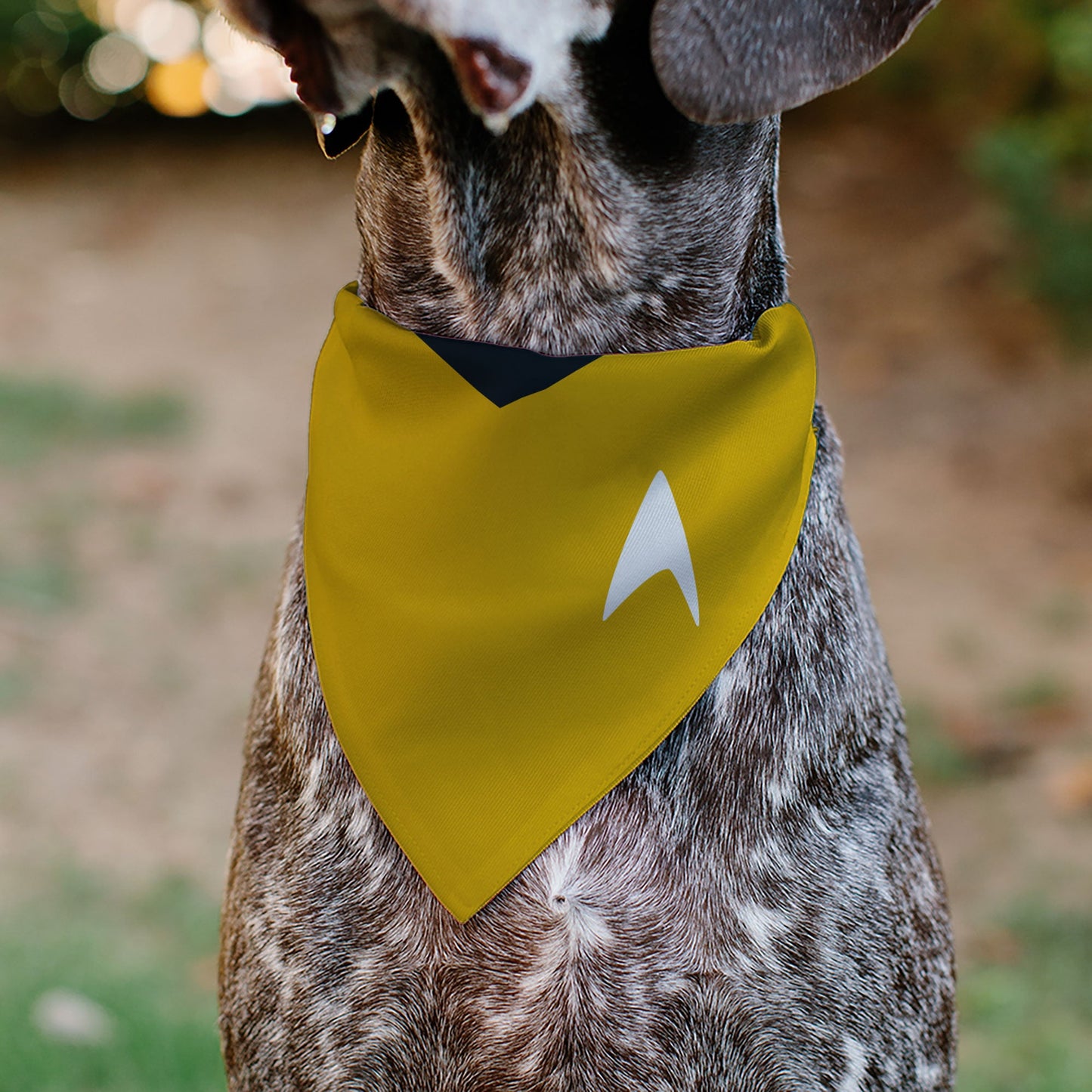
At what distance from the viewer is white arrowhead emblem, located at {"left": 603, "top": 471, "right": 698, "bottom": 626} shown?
7.05ft

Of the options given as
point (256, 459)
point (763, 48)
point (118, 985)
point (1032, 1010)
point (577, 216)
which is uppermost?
point (763, 48)

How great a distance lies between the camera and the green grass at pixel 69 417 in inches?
297

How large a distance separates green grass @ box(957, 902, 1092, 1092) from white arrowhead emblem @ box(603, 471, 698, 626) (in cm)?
231

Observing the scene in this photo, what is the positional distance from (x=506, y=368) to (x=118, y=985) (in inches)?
103

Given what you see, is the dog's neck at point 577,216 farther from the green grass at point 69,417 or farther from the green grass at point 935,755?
the green grass at point 69,417

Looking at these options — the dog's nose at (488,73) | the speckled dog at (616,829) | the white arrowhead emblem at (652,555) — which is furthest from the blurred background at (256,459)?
the dog's nose at (488,73)

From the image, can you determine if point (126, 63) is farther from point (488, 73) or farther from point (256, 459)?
point (488, 73)

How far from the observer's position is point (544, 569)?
215 cm

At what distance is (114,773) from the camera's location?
5211 mm

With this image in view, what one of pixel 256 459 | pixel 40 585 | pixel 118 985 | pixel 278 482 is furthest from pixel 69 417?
pixel 118 985

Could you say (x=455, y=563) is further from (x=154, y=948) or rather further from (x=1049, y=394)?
(x=1049, y=394)

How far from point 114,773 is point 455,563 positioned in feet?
11.3

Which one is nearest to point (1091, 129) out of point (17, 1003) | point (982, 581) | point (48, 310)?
point (982, 581)

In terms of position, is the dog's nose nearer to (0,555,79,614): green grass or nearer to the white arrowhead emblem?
the white arrowhead emblem
